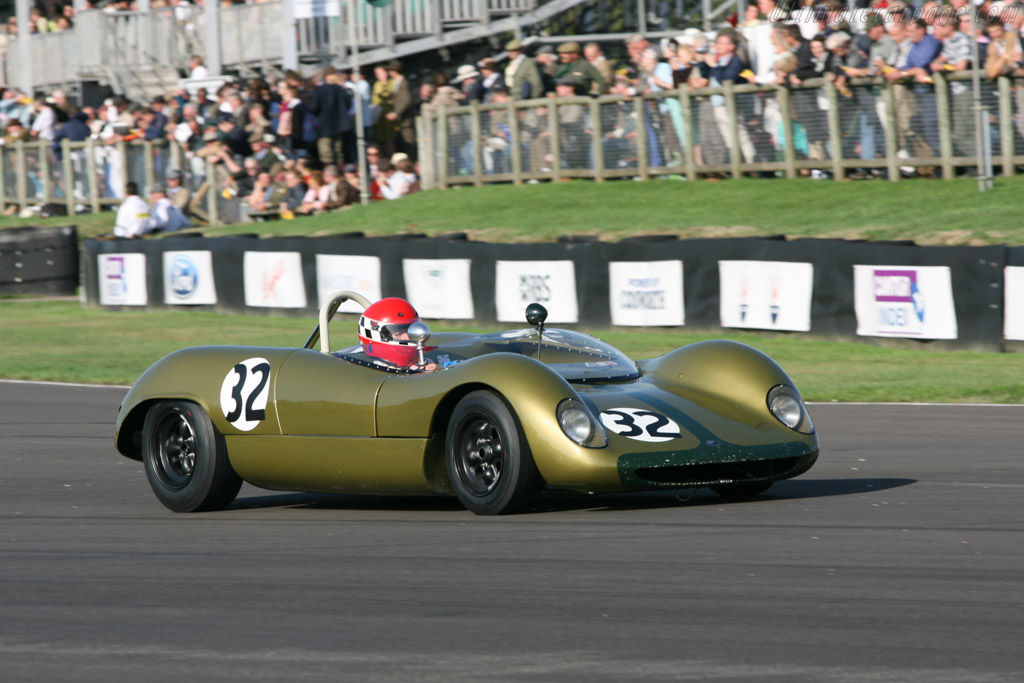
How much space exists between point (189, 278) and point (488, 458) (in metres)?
14.7

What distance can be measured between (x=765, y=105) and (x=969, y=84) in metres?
2.81

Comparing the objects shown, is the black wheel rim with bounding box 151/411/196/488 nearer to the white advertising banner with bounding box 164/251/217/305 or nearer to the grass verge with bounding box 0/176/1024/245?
the grass verge with bounding box 0/176/1024/245

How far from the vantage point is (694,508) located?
266 inches

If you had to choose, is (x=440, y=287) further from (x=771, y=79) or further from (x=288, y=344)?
(x=771, y=79)

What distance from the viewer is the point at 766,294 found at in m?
15.0

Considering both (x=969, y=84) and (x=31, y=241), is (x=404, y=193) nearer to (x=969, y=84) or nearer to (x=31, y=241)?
(x=31, y=241)

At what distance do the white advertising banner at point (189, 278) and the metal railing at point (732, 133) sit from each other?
482cm

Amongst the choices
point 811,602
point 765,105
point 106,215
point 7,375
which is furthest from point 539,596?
point 106,215

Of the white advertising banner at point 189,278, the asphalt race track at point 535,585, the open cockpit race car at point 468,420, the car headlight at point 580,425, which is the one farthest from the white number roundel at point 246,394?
the white advertising banner at point 189,278

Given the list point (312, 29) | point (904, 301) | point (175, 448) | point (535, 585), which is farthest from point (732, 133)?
point (535, 585)

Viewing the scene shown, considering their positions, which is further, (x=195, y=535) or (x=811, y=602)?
(x=195, y=535)

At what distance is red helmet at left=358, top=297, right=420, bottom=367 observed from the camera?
287 inches

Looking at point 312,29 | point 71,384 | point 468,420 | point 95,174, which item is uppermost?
point 312,29

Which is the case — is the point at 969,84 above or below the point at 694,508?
above
